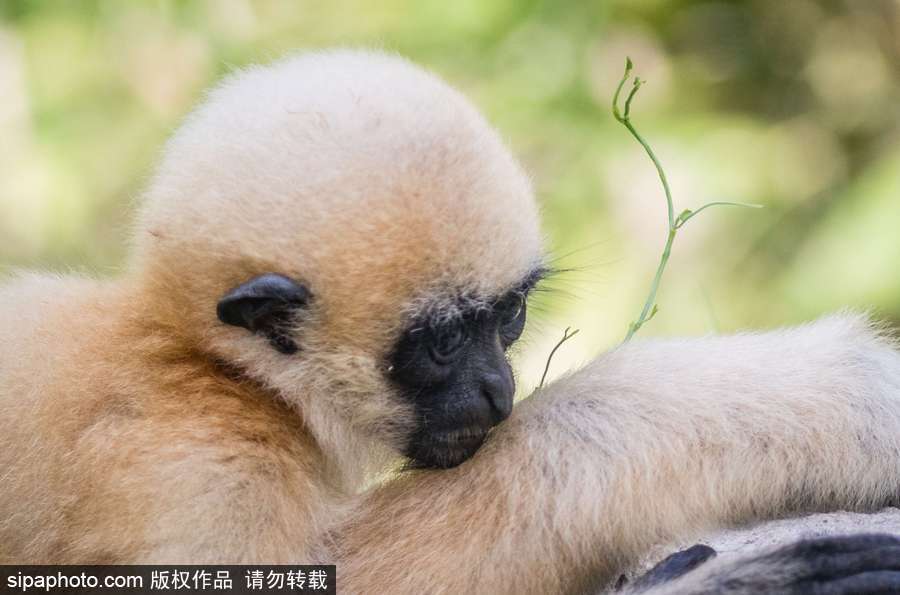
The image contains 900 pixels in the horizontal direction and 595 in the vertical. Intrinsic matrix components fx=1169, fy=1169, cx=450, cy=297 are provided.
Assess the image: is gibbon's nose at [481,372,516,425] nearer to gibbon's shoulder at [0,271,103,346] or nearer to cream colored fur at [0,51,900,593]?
cream colored fur at [0,51,900,593]

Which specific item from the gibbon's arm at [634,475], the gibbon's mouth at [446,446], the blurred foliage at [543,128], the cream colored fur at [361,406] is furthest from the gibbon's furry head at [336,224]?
the blurred foliage at [543,128]

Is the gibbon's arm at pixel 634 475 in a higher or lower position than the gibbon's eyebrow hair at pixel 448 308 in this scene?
lower

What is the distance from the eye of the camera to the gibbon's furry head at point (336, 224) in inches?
119

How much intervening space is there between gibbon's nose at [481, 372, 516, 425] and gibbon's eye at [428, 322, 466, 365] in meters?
0.11

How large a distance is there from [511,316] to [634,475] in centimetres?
64

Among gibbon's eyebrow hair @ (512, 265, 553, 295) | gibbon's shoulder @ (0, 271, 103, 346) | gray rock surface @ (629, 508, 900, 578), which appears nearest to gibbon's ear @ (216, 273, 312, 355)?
gibbon's shoulder @ (0, 271, 103, 346)

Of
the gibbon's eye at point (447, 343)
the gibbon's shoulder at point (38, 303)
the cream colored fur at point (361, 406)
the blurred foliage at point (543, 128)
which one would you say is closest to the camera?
the cream colored fur at point (361, 406)

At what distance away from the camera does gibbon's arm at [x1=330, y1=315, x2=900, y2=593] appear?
9.82ft

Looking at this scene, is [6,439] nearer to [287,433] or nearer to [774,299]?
[287,433]

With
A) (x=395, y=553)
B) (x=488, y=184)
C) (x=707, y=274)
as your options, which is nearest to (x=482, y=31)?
(x=707, y=274)

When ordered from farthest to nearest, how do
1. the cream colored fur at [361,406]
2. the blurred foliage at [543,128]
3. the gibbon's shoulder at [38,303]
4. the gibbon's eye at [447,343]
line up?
the blurred foliage at [543,128] < the gibbon's shoulder at [38,303] < the gibbon's eye at [447,343] < the cream colored fur at [361,406]

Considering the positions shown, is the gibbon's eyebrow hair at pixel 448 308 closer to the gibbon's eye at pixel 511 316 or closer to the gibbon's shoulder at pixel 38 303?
the gibbon's eye at pixel 511 316

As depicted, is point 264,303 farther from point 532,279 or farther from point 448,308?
point 532,279

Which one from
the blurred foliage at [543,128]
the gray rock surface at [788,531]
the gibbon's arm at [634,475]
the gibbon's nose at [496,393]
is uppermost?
the blurred foliage at [543,128]
